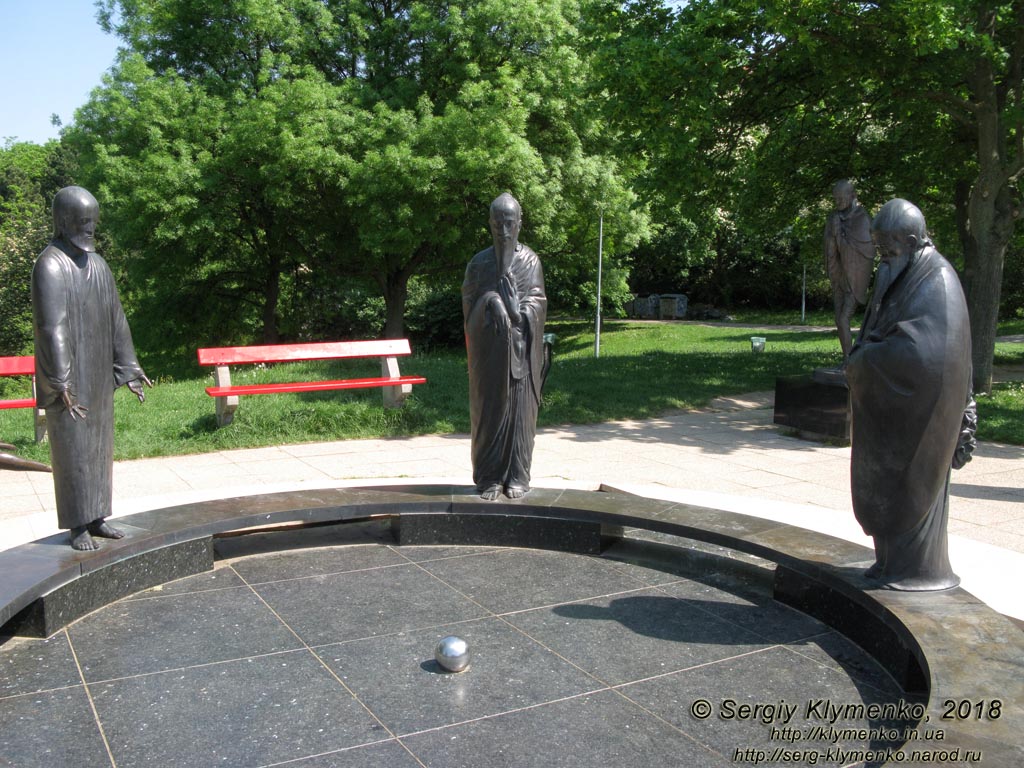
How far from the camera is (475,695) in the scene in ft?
11.6

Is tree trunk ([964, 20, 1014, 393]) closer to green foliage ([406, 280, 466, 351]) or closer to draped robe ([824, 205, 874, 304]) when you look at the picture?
draped robe ([824, 205, 874, 304])

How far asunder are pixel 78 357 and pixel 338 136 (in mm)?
13379

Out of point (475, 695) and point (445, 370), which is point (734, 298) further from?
point (475, 695)

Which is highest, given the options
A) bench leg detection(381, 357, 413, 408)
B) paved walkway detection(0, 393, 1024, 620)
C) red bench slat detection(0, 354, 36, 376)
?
red bench slat detection(0, 354, 36, 376)

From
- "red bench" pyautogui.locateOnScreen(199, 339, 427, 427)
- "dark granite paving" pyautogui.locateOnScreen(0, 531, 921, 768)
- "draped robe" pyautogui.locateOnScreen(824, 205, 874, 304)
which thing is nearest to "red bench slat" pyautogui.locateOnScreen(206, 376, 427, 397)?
"red bench" pyautogui.locateOnScreen(199, 339, 427, 427)

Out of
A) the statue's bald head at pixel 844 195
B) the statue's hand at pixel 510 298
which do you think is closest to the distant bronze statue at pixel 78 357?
the statue's hand at pixel 510 298

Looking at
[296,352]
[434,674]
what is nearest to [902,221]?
[434,674]

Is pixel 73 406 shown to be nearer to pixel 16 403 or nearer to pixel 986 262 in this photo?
pixel 16 403

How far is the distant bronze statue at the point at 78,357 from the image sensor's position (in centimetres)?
416

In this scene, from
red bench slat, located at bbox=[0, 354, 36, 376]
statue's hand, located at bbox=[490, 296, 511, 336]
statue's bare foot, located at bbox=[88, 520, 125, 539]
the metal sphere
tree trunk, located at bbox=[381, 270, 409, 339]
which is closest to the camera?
the metal sphere

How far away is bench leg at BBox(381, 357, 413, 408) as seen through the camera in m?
10.7

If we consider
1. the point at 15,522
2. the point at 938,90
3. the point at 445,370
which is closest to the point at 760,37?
the point at 938,90

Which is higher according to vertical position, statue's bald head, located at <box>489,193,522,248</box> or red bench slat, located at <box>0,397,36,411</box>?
statue's bald head, located at <box>489,193,522,248</box>

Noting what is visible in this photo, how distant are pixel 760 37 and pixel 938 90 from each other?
2.86m
